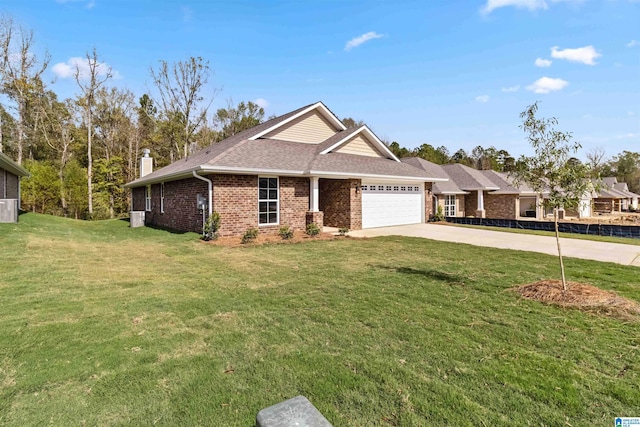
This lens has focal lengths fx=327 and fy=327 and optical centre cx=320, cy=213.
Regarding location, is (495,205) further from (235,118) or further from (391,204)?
(235,118)

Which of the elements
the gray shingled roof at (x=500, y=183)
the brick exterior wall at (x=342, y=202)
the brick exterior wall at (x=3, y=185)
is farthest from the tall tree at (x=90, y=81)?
the gray shingled roof at (x=500, y=183)

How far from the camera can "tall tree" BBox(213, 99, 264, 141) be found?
41.7m

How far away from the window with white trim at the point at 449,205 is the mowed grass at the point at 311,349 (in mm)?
18879

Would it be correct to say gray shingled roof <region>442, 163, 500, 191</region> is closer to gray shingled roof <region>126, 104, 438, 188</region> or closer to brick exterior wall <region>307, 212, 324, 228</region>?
gray shingled roof <region>126, 104, 438, 188</region>

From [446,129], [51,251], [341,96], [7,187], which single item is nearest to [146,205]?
[7,187]

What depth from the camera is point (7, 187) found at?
1819cm

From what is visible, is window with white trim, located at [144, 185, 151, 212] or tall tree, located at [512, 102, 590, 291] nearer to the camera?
tall tree, located at [512, 102, 590, 291]

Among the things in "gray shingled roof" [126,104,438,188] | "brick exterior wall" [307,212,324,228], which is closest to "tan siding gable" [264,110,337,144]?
"gray shingled roof" [126,104,438,188]

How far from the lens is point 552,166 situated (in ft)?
17.9

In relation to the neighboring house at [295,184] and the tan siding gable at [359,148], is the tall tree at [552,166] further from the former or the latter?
the tan siding gable at [359,148]

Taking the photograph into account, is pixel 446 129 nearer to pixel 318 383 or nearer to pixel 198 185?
pixel 198 185

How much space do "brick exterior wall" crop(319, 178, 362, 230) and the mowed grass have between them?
29.5 ft

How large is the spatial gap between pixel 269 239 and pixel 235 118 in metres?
34.4

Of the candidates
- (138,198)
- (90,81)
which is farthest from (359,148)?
(90,81)
